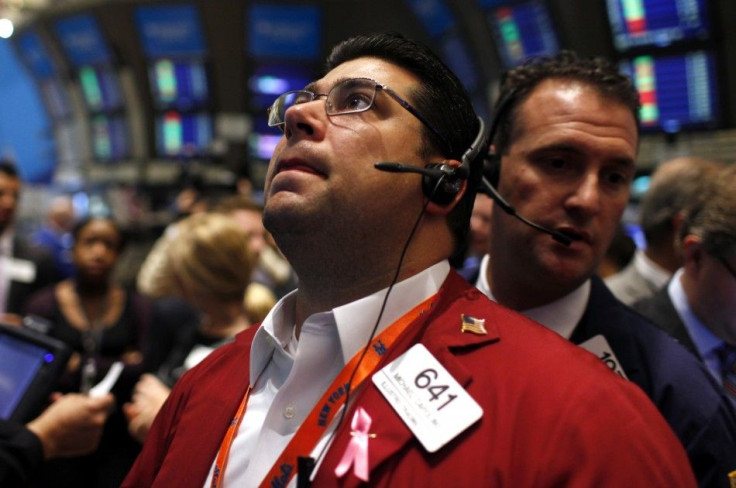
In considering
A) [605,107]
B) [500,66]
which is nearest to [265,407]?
[605,107]

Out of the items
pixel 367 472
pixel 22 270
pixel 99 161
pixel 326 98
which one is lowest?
pixel 99 161

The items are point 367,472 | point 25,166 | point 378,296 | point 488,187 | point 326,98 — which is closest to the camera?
point 367,472

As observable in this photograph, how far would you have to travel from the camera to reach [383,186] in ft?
3.87

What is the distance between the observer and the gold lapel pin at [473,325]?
41.8 inches

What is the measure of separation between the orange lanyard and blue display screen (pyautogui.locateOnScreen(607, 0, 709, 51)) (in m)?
2.94

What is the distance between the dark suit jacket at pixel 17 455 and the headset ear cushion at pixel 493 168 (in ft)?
3.92

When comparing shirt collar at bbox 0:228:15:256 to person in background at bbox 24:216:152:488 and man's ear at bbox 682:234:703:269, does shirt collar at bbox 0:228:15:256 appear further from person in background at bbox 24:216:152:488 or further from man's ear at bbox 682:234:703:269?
man's ear at bbox 682:234:703:269

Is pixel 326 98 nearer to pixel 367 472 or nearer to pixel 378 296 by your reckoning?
pixel 378 296

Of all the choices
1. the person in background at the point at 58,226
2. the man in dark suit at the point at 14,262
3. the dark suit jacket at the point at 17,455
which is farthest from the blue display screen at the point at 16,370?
the person in background at the point at 58,226

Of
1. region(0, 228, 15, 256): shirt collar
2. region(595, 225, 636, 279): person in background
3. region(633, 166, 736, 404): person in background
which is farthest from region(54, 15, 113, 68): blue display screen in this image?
region(633, 166, 736, 404): person in background

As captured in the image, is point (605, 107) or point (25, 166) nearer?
point (605, 107)

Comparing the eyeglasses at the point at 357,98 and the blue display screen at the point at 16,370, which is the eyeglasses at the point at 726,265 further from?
the blue display screen at the point at 16,370

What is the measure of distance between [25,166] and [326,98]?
24.7ft

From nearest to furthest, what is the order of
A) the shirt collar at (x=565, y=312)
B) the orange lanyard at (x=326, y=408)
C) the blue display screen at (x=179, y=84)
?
the orange lanyard at (x=326, y=408) < the shirt collar at (x=565, y=312) < the blue display screen at (x=179, y=84)
